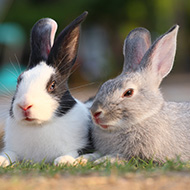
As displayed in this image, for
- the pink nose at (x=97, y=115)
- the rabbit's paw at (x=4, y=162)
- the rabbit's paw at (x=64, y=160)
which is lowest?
the rabbit's paw at (x=4, y=162)

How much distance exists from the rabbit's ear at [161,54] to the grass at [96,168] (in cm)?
106

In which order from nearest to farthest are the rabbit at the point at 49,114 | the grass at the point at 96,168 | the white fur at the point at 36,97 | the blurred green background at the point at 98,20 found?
the grass at the point at 96,168 < the white fur at the point at 36,97 < the rabbit at the point at 49,114 < the blurred green background at the point at 98,20

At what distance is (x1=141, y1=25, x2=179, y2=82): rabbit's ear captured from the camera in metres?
5.04

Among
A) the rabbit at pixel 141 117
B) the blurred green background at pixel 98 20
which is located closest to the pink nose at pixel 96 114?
the rabbit at pixel 141 117

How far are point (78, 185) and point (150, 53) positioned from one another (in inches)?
78.9

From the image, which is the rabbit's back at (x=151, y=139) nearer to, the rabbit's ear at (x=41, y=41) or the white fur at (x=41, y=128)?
the white fur at (x=41, y=128)

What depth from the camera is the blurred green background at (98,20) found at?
62.6 feet

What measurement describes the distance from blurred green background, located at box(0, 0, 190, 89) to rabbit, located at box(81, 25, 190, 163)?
12694 mm

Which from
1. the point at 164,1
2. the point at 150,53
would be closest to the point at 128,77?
the point at 150,53

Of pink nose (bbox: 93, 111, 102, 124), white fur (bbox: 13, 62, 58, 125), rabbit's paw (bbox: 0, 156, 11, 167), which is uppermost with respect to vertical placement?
white fur (bbox: 13, 62, 58, 125)

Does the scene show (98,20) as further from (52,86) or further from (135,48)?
(52,86)

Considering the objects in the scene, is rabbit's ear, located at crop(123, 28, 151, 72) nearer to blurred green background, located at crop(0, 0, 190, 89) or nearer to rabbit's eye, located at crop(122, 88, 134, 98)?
rabbit's eye, located at crop(122, 88, 134, 98)

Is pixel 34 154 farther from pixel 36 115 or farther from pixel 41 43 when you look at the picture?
pixel 41 43

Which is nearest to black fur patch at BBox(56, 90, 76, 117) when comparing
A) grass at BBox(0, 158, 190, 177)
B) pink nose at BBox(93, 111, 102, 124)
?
pink nose at BBox(93, 111, 102, 124)
